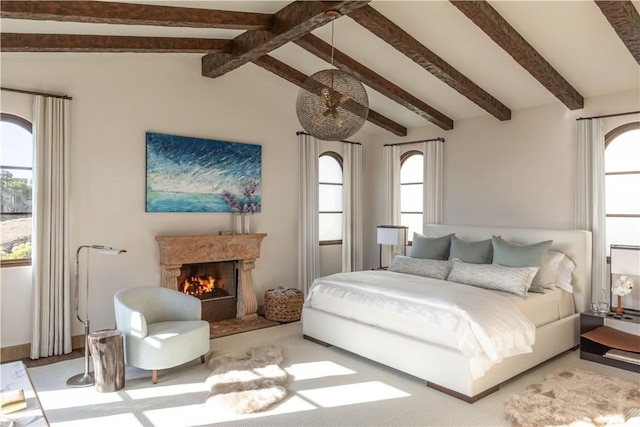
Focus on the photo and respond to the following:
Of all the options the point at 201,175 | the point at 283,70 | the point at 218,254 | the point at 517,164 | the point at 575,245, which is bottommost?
the point at 218,254

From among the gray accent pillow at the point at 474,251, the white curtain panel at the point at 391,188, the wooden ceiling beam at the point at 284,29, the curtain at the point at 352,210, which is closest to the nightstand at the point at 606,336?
the gray accent pillow at the point at 474,251

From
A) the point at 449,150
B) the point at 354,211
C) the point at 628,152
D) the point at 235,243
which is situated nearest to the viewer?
the point at 628,152

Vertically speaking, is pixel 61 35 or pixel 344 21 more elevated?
pixel 344 21

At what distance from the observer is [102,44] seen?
4.16m

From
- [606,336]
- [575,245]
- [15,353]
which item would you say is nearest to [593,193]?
[575,245]

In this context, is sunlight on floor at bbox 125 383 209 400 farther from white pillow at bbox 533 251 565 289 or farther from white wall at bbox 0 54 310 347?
white pillow at bbox 533 251 565 289

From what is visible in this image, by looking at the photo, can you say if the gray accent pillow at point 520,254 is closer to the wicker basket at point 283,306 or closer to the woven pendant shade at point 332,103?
the woven pendant shade at point 332,103

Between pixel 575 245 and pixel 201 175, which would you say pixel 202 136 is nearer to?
pixel 201 175

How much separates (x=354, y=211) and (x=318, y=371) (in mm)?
3504

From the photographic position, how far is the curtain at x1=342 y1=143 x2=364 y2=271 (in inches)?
275

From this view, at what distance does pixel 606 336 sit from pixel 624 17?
9.40 ft

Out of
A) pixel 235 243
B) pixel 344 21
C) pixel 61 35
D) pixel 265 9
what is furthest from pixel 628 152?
pixel 61 35

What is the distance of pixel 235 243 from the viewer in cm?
569

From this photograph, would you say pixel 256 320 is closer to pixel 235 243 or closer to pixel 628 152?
pixel 235 243
